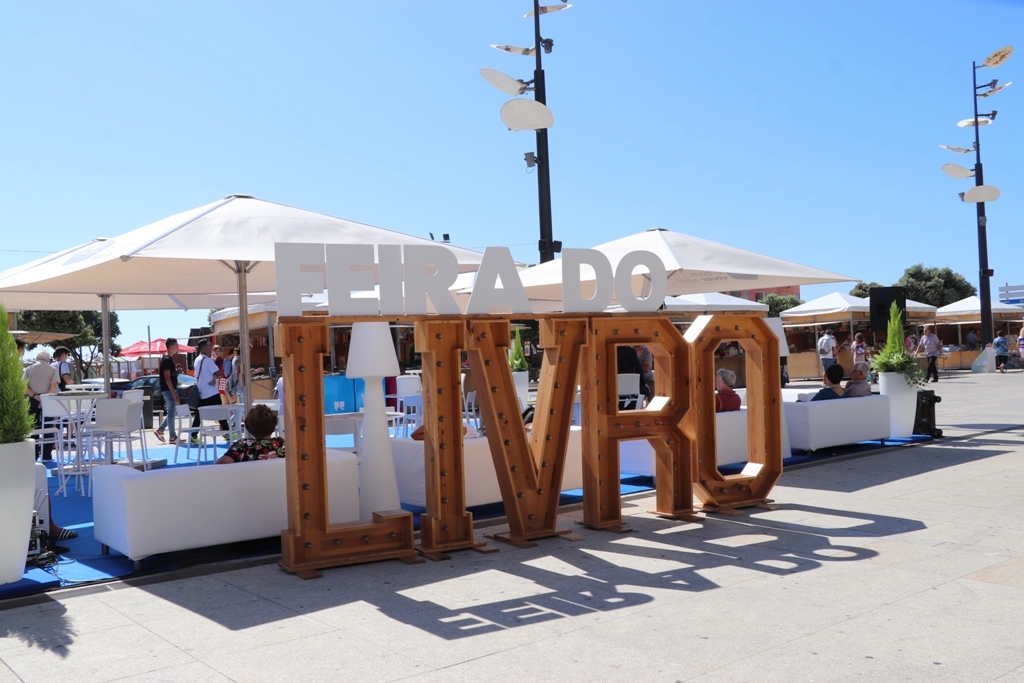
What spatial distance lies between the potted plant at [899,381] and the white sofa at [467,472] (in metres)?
5.68

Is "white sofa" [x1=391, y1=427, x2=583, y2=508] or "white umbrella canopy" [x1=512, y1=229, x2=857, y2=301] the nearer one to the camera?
"white sofa" [x1=391, y1=427, x2=583, y2=508]

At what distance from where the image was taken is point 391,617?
15.9 ft

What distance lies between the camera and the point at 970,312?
30.8m

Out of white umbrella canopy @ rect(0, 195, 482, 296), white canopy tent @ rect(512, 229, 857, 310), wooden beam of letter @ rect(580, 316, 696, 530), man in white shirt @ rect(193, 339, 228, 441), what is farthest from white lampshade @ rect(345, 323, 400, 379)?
man in white shirt @ rect(193, 339, 228, 441)

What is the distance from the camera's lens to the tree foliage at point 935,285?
54156 mm

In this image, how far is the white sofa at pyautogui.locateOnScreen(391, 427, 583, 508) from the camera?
302 inches

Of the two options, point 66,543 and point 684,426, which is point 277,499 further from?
point 684,426

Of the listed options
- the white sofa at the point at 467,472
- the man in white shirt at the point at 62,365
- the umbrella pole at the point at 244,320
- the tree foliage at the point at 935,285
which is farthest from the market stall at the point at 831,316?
the tree foliage at the point at 935,285

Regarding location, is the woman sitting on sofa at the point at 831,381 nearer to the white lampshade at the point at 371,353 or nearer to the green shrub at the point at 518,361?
the white lampshade at the point at 371,353

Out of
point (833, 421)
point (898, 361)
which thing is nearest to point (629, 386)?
point (833, 421)

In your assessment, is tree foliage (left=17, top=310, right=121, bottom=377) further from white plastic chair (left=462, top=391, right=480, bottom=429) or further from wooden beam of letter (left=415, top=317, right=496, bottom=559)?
wooden beam of letter (left=415, top=317, right=496, bottom=559)

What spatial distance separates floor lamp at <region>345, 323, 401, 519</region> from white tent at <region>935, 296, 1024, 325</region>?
93.4ft

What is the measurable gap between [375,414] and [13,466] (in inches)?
92.7

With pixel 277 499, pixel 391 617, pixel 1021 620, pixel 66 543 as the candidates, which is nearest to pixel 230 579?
pixel 277 499
